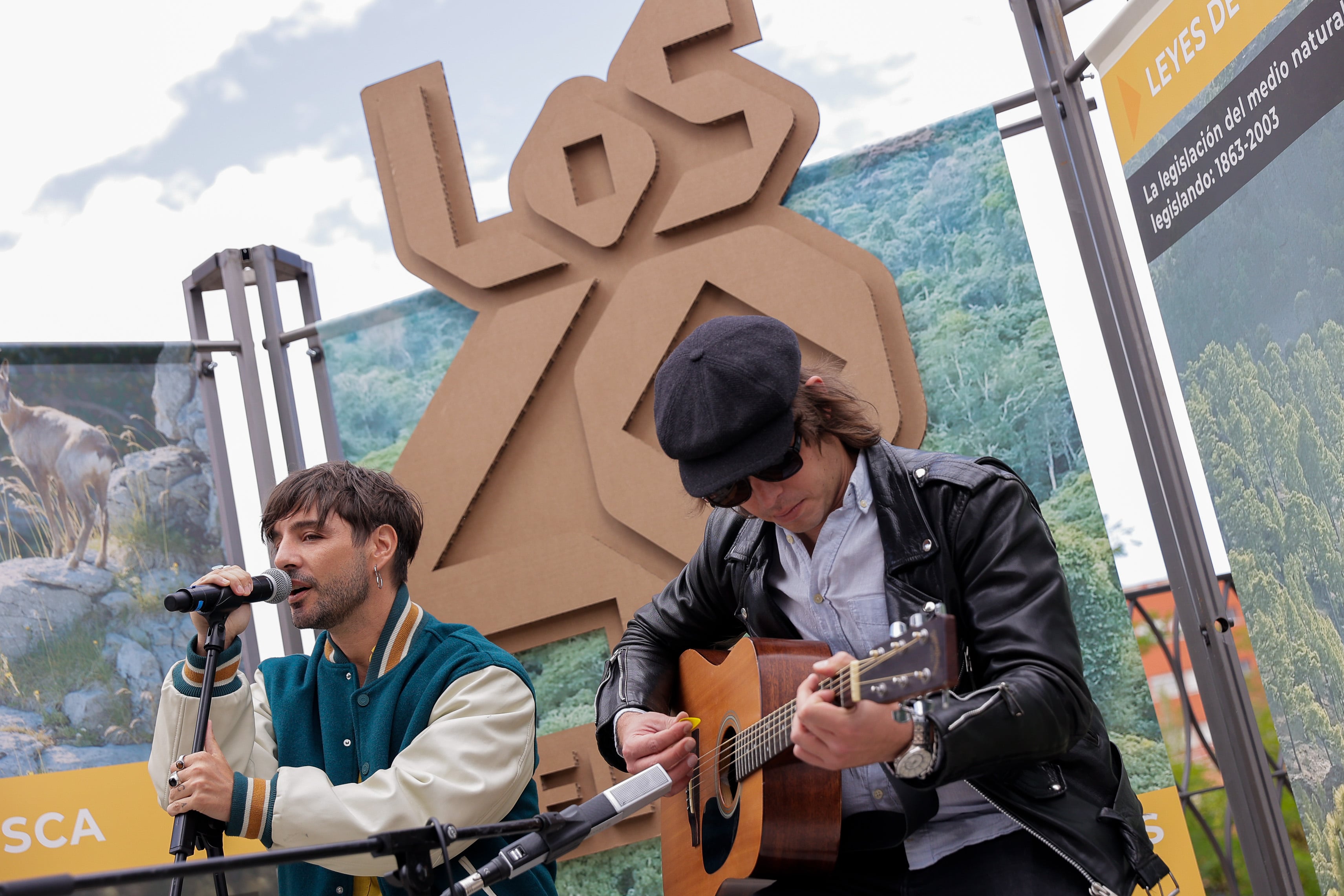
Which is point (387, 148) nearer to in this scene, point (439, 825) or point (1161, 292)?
point (1161, 292)

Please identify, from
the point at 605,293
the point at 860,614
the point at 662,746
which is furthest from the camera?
the point at 605,293

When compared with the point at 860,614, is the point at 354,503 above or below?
above

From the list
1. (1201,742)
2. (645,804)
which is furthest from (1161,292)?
(645,804)

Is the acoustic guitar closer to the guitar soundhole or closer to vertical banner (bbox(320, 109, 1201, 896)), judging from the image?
the guitar soundhole

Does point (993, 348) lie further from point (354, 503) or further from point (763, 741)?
point (354, 503)

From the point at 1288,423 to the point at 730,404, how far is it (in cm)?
114

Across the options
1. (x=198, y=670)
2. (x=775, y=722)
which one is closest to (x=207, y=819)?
(x=198, y=670)

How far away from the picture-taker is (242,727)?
98.6 inches

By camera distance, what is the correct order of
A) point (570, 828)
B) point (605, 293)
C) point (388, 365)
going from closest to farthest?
point (570, 828) < point (605, 293) < point (388, 365)

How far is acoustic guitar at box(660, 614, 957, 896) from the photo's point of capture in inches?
78.2

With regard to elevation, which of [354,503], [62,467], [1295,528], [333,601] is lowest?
[1295,528]

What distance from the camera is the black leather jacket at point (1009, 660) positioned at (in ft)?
5.54

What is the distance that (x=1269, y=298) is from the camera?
224 centimetres

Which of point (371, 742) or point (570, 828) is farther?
point (371, 742)
